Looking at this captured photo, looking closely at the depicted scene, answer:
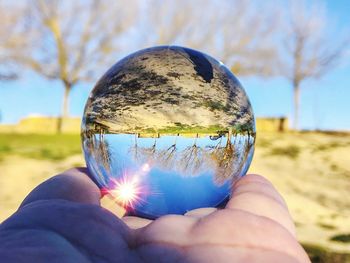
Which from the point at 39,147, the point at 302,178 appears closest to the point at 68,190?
the point at 302,178

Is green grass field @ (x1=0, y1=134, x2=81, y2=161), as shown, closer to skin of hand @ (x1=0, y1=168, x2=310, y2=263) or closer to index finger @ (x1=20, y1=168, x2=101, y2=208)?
index finger @ (x1=20, y1=168, x2=101, y2=208)

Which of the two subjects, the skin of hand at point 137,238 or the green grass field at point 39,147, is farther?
the green grass field at point 39,147

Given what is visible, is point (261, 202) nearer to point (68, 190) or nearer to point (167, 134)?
point (167, 134)

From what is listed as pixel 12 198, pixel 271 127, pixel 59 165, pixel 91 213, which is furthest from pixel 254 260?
pixel 271 127

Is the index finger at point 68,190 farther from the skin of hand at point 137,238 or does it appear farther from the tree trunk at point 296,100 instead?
the tree trunk at point 296,100

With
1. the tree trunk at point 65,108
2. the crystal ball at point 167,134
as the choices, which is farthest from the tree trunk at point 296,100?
the crystal ball at point 167,134

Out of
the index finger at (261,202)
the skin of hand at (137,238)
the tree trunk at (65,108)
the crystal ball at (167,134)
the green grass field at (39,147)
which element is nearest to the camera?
the skin of hand at (137,238)

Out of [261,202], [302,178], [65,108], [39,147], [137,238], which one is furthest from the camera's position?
[65,108]
